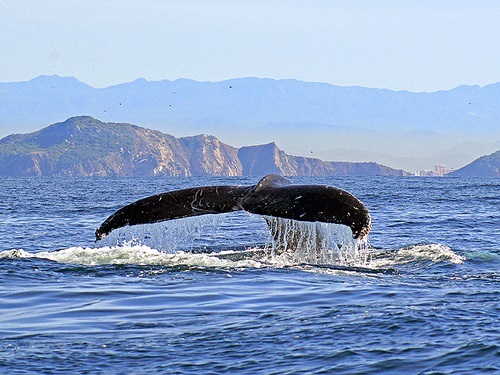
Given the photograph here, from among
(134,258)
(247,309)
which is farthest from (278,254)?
(247,309)

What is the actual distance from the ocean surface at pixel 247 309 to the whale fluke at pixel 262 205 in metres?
0.17

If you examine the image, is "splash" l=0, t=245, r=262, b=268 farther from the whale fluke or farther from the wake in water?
the whale fluke

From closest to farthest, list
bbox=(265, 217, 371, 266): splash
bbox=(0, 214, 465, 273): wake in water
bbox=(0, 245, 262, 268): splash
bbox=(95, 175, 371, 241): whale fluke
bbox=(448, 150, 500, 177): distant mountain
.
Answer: bbox=(95, 175, 371, 241): whale fluke → bbox=(0, 214, 465, 273): wake in water → bbox=(265, 217, 371, 266): splash → bbox=(0, 245, 262, 268): splash → bbox=(448, 150, 500, 177): distant mountain

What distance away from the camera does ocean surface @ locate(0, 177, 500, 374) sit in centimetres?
771

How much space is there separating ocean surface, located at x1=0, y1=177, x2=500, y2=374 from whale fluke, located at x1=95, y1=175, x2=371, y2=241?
0.17 m

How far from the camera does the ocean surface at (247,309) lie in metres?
7.71

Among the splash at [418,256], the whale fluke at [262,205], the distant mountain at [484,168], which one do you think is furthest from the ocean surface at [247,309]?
the distant mountain at [484,168]

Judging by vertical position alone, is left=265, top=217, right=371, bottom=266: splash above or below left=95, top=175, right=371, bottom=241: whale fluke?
below

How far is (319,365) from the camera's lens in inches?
298

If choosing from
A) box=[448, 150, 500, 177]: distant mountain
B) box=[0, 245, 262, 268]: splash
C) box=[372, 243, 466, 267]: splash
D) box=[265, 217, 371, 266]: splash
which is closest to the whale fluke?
box=[265, 217, 371, 266]: splash

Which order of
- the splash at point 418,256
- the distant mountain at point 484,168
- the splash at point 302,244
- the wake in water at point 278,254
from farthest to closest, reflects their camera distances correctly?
the distant mountain at point 484,168, the splash at point 418,256, the splash at point 302,244, the wake in water at point 278,254

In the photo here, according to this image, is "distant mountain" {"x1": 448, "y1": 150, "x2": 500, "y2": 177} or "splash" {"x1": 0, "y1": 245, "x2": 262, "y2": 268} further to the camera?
"distant mountain" {"x1": 448, "y1": 150, "x2": 500, "y2": 177}

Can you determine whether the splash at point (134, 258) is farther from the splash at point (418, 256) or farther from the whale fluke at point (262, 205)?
the splash at point (418, 256)

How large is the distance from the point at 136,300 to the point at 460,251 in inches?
258
